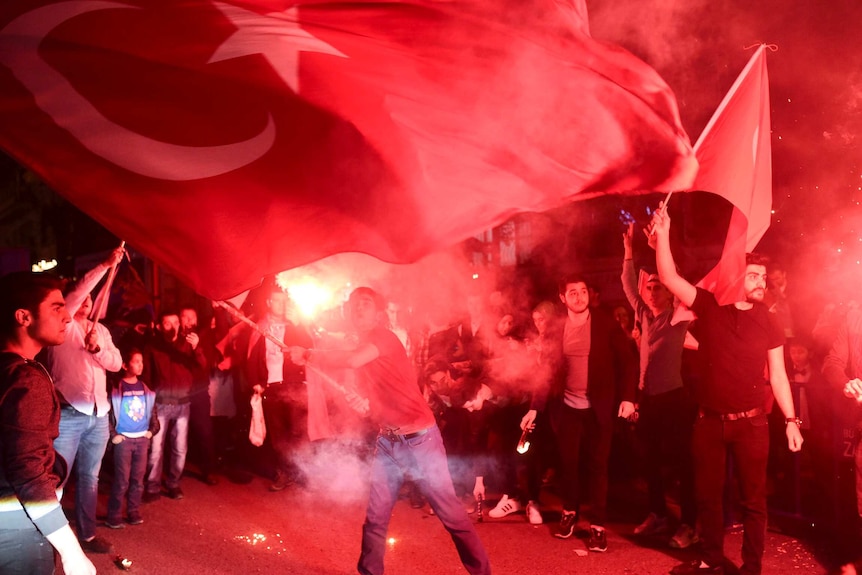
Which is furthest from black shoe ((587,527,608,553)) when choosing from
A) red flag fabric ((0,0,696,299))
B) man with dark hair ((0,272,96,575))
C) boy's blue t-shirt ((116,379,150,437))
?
boy's blue t-shirt ((116,379,150,437))

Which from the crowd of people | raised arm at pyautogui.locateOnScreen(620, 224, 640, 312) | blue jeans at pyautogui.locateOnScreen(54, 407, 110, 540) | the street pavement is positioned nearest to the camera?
the crowd of people

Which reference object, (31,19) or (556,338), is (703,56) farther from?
(31,19)

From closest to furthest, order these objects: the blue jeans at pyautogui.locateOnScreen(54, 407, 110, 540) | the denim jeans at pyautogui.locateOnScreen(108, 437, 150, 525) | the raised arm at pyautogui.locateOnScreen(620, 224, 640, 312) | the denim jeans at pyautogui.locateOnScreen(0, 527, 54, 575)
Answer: the denim jeans at pyautogui.locateOnScreen(0, 527, 54, 575) < the blue jeans at pyautogui.locateOnScreen(54, 407, 110, 540) < the raised arm at pyautogui.locateOnScreen(620, 224, 640, 312) < the denim jeans at pyautogui.locateOnScreen(108, 437, 150, 525)

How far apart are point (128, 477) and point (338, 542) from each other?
2254mm

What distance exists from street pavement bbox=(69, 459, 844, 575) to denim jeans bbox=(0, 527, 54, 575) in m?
2.65

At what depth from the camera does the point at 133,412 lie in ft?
22.2

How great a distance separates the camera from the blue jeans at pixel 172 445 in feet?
24.5

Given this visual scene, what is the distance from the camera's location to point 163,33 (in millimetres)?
3592

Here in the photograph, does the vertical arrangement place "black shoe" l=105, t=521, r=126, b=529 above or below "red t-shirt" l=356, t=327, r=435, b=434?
below

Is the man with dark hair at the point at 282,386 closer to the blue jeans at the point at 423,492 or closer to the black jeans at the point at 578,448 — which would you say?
the black jeans at the point at 578,448

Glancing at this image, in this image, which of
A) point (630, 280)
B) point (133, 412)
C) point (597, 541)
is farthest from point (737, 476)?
point (133, 412)

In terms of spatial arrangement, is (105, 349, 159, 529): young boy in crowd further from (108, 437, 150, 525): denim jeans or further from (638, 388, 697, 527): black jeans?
(638, 388, 697, 527): black jeans

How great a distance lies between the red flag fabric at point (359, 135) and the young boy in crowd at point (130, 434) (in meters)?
3.53

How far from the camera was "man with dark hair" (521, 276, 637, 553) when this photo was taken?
5734mm
